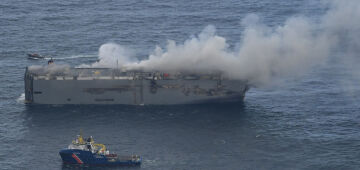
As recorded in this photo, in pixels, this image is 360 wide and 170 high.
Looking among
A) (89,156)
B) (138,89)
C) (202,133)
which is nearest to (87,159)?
(89,156)

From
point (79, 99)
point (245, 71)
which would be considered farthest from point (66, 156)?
point (245, 71)

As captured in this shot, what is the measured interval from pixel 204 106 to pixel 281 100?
21.4m

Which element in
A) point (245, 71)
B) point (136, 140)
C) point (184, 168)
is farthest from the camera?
point (245, 71)

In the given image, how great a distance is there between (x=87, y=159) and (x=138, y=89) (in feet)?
133

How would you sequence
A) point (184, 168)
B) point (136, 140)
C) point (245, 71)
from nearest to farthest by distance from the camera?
point (184, 168), point (136, 140), point (245, 71)

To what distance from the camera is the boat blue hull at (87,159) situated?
525 feet

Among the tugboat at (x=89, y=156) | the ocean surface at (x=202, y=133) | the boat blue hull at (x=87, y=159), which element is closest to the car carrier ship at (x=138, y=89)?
the ocean surface at (x=202, y=133)

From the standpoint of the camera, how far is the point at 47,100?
198875 mm

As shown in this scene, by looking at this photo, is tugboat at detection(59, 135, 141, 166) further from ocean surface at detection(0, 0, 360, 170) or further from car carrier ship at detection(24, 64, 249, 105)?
car carrier ship at detection(24, 64, 249, 105)

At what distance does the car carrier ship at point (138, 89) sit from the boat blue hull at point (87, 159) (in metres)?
38.6

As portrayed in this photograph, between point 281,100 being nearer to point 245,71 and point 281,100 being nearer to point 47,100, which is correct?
point 245,71

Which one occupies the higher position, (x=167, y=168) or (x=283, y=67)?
(x=283, y=67)

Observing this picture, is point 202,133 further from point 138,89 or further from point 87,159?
point 87,159

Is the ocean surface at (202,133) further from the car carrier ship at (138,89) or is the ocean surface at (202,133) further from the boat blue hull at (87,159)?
the car carrier ship at (138,89)
